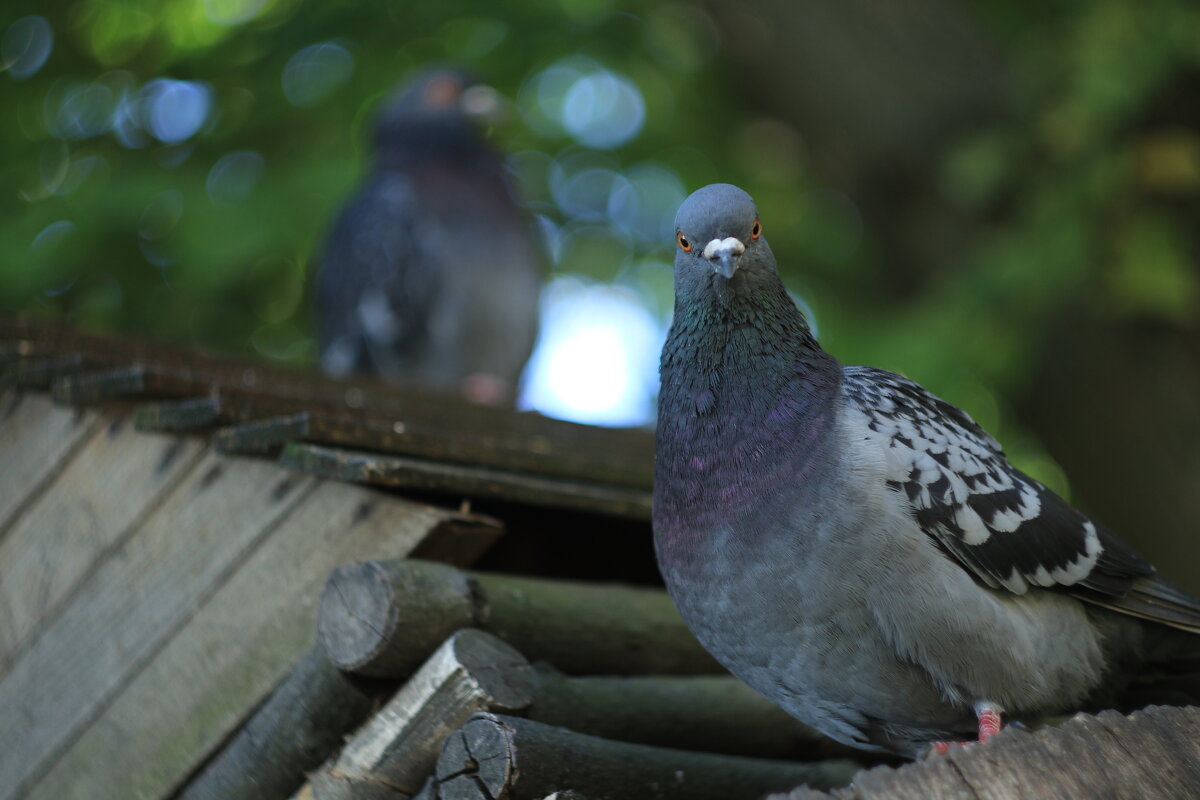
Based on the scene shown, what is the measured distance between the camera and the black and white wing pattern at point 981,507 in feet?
Result: 7.22

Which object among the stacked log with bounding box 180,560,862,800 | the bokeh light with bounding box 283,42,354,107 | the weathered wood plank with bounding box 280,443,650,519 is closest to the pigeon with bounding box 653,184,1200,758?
the stacked log with bounding box 180,560,862,800

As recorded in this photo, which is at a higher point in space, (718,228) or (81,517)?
(718,228)

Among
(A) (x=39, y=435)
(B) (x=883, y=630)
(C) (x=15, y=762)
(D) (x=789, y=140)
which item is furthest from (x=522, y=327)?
(B) (x=883, y=630)

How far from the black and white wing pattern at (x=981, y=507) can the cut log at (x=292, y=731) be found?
3.90 feet

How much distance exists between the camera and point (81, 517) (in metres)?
3.12

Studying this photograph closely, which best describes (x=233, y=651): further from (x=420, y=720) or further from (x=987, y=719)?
(x=987, y=719)

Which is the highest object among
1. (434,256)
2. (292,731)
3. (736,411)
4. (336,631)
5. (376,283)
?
(736,411)

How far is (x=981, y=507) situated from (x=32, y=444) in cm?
265

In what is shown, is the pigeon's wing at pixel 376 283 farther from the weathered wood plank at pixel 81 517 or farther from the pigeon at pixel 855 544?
the pigeon at pixel 855 544

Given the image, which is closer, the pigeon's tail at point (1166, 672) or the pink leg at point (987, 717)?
the pink leg at point (987, 717)

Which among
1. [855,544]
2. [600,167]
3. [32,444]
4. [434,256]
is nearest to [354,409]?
[32,444]

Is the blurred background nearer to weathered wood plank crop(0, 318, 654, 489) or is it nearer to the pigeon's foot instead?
weathered wood plank crop(0, 318, 654, 489)

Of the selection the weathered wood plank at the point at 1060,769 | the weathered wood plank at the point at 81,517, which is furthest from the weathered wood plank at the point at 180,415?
the weathered wood plank at the point at 1060,769

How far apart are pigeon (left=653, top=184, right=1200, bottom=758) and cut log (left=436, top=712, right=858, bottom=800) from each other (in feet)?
1.11
